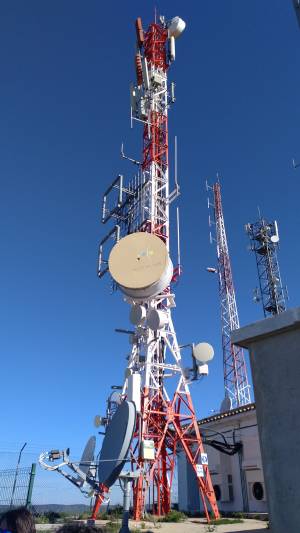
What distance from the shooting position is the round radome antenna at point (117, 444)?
42.2 feet

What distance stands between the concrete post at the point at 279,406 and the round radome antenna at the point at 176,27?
84.8ft

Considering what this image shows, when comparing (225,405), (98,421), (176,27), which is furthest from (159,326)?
(176,27)

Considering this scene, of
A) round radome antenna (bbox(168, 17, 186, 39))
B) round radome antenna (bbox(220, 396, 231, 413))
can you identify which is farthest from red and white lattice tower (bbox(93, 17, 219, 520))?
round radome antenna (bbox(220, 396, 231, 413))

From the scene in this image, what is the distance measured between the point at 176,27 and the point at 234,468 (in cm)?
2615

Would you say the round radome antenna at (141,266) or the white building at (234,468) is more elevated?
the round radome antenna at (141,266)

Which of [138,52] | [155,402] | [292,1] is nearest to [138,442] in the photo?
[155,402]

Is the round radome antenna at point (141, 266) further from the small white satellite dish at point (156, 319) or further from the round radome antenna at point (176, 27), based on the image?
the round radome antenna at point (176, 27)

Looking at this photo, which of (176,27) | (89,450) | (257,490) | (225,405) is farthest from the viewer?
(225,405)

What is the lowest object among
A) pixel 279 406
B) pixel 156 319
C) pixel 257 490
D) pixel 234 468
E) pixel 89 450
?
pixel 279 406

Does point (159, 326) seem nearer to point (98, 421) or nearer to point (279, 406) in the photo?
point (98, 421)

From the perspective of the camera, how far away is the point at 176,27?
27688 millimetres

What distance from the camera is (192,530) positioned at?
13438 millimetres

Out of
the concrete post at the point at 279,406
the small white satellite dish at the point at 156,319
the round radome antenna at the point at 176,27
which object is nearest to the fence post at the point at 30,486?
the concrete post at the point at 279,406

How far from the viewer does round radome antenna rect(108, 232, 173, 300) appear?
18.5 meters
